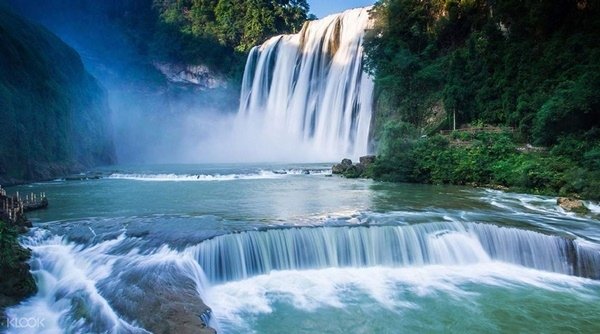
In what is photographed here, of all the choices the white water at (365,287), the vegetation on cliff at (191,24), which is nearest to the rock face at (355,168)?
the white water at (365,287)

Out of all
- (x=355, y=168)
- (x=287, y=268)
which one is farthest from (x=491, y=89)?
(x=287, y=268)

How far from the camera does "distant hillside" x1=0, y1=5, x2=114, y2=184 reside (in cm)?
2148

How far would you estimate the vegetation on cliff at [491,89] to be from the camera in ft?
59.7

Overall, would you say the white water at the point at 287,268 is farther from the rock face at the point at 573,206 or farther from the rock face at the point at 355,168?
the rock face at the point at 355,168

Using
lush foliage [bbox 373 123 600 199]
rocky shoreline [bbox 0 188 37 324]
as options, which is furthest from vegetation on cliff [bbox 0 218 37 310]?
lush foliage [bbox 373 123 600 199]

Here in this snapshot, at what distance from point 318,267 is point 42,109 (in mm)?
23423

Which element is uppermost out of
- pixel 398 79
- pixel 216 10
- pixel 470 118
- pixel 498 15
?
→ pixel 216 10

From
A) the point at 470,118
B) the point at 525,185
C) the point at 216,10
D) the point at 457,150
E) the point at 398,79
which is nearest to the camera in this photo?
the point at 525,185

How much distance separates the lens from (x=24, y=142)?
2195 cm

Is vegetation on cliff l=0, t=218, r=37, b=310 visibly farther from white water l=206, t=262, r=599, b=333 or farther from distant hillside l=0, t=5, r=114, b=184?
distant hillside l=0, t=5, r=114, b=184

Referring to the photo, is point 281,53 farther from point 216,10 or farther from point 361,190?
point 361,190

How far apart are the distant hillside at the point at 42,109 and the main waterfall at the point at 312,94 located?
56.9 ft

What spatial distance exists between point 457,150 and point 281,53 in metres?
30.4

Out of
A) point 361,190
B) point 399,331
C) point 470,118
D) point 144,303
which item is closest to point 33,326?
point 144,303
